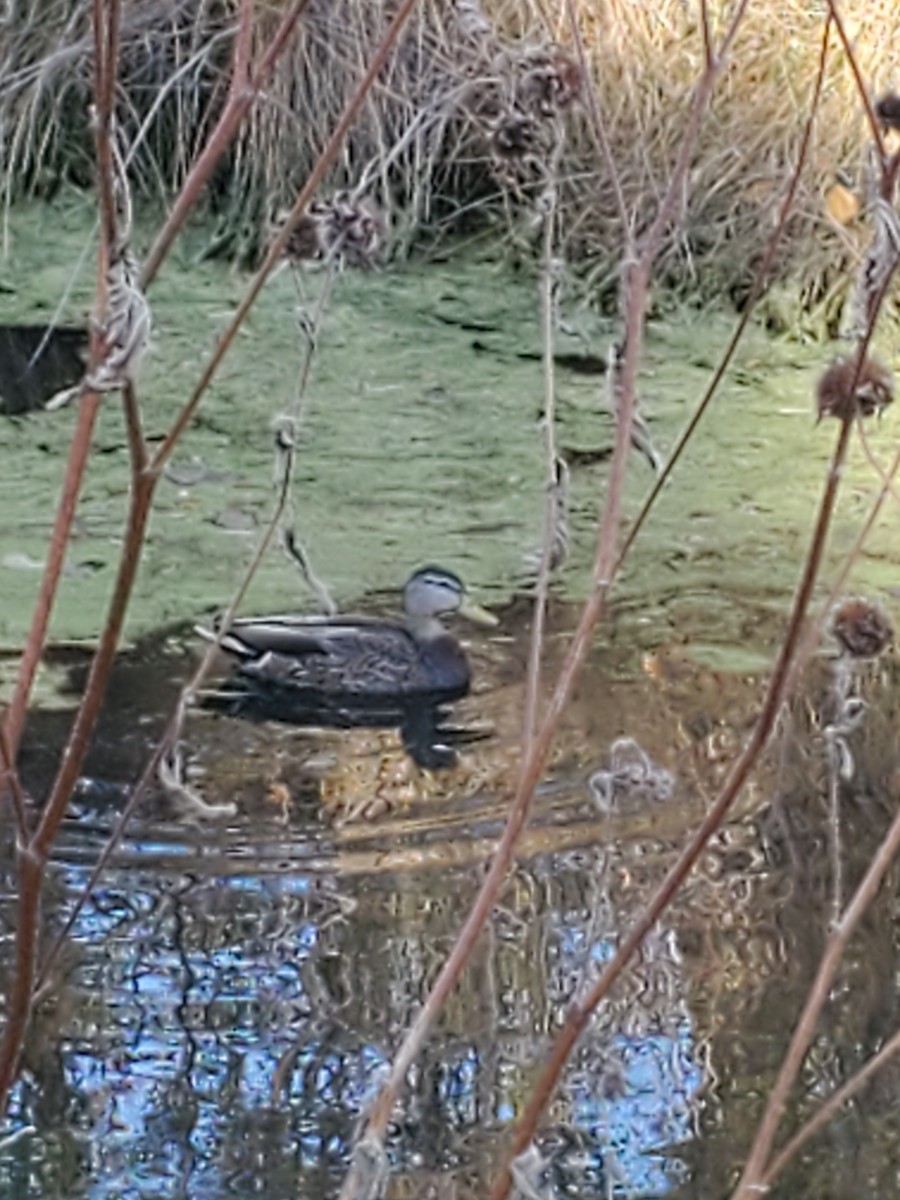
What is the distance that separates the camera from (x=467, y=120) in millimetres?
5297

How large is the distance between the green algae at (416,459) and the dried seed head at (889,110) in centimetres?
207

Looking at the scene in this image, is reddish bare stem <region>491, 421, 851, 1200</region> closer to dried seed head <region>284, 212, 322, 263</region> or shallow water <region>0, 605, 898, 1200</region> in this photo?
dried seed head <region>284, 212, 322, 263</region>

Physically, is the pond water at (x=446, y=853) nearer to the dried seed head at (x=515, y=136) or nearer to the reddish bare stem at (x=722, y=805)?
the reddish bare stem at (x=722, y=805)

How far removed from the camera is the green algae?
149 inches

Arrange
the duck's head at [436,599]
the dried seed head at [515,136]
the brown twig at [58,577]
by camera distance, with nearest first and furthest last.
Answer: the brown twig at [58,577], the dried seed head at [515,136], the duck's head at [436,599]

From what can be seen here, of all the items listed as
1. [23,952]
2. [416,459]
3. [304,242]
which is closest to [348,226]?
[304,242]

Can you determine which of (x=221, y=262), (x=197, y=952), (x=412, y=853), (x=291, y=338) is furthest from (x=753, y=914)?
(x=221, y=262)

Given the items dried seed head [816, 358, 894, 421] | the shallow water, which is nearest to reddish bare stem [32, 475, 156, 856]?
dried seed head [816, 358, 894, 421]

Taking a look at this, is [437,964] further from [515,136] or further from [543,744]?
[543,744]

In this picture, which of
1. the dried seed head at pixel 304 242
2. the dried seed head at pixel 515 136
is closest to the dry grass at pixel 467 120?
the dried seed head at pixel 515 136

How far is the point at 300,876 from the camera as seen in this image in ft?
9.24

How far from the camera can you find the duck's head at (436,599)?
354 centimetres

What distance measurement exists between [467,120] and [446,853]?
2902 mm

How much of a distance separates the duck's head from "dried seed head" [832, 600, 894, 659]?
86.3 inches
